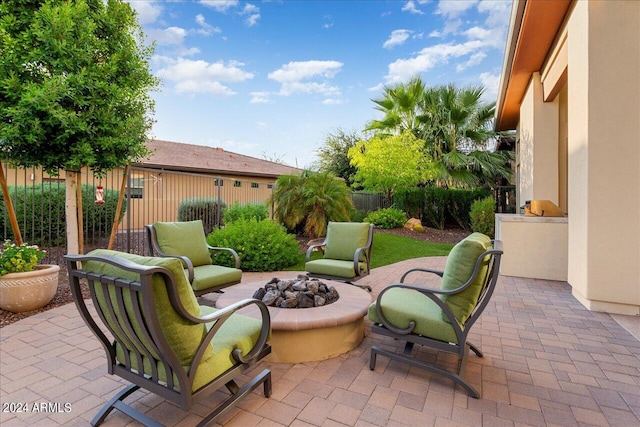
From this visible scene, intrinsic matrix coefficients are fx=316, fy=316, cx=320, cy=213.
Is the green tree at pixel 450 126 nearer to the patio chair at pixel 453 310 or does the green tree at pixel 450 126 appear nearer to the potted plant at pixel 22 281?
the patio chair at pixel 453 310

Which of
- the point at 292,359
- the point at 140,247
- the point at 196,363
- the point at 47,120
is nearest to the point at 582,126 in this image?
the point at 292,359

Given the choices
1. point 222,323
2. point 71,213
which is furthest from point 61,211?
point 222,323

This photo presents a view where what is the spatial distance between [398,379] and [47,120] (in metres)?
4.83

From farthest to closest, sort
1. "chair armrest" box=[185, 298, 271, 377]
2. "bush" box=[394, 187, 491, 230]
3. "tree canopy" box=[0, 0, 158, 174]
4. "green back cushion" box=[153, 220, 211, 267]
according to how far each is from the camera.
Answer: "bush" box=[394, 187, 491, 230] → "green back cushion" box=[153, 220, 211, 267] → "tree canopy" box=[0, 0, 158, 174] → "chair armrest" box=[185, 298, 271, 377]

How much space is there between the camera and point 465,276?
2.26 meters

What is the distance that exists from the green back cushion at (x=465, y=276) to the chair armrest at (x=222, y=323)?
131 centimetres

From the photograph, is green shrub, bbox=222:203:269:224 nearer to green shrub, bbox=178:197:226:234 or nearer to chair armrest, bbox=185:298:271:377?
green shrub, bbox=178:197:226:234

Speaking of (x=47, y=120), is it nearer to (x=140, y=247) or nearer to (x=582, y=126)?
(x=140, y=247)

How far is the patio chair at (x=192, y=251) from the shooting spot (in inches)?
148

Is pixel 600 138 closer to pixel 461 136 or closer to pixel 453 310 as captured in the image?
pixel 453 310

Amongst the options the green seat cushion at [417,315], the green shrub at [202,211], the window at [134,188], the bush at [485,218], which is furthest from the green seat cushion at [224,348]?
the bush at [485,218]

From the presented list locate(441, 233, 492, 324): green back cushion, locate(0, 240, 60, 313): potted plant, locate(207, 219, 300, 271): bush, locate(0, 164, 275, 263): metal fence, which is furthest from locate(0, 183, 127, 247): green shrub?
locate(441, 233, 492, 324): green back cushion

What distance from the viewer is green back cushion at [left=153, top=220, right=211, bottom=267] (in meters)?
4.09

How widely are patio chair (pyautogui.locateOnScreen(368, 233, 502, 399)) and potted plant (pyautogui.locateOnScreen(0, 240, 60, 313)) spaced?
13.0ft
